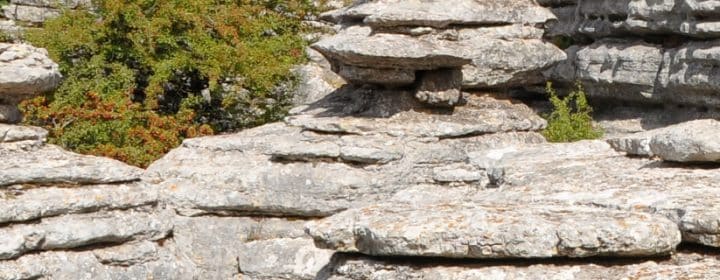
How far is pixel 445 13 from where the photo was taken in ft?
42.7

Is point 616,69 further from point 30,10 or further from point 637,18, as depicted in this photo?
point 30,10

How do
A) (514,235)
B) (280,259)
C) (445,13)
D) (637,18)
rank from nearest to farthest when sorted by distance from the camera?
(514,235) → (280,259) → (445,13) → (637,18)

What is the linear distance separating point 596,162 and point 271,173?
4.81 meters

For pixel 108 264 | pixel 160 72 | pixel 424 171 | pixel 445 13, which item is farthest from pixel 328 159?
pixel 160 72

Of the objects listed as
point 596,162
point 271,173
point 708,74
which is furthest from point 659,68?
point 596,162

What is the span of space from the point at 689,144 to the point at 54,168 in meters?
5.64

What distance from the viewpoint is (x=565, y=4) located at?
17.1 meters

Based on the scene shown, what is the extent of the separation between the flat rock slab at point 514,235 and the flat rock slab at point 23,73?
5.38 metres

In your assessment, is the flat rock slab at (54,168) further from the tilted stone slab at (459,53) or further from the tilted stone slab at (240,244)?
the tilted stone slab at (459,53)

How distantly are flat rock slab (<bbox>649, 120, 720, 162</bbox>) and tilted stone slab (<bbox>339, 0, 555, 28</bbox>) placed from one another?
17.2ft

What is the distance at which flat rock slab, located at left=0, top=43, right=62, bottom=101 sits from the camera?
10.6 metres

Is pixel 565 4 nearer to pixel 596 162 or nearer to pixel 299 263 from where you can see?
pixel 299 263

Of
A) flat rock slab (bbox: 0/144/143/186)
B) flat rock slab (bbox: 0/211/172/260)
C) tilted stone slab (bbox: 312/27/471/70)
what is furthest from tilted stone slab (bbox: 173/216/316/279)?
tilted stone slab (bbox: 312/27/471/70)

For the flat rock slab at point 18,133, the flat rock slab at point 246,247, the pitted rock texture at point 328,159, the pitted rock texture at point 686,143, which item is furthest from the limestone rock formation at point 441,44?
the pitted rock texture at point 686,143
